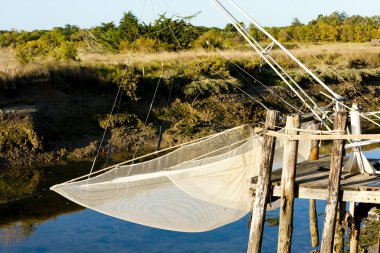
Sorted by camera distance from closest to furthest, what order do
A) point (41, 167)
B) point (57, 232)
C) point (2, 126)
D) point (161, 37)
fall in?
point (57, 232)
point (41, 167)
point (2, 126)
point (161, 37)

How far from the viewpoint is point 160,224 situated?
973cm

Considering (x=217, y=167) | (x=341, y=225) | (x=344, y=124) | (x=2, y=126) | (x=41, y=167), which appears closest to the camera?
(x=344, y=124)

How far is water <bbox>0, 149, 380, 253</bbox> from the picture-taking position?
12586mm

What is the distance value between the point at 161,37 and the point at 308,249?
24.0 m

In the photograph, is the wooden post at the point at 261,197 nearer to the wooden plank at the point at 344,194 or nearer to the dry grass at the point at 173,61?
the wooden plank at the point at 344,194

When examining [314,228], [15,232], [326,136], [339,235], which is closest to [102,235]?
[15,232]

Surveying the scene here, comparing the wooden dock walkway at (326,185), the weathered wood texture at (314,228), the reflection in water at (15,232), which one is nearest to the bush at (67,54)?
the reflection in water at (15,232)

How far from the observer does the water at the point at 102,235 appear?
12586mm

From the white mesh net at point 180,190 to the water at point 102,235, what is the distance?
2947mm

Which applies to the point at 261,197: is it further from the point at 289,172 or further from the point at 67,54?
the point at 67,54

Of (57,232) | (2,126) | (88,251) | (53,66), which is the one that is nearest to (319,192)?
(88,251)

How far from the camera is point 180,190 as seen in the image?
945 cm

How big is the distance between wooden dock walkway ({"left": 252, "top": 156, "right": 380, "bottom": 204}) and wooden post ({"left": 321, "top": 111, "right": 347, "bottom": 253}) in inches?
7.5

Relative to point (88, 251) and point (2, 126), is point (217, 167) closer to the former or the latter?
point (88, 251)
